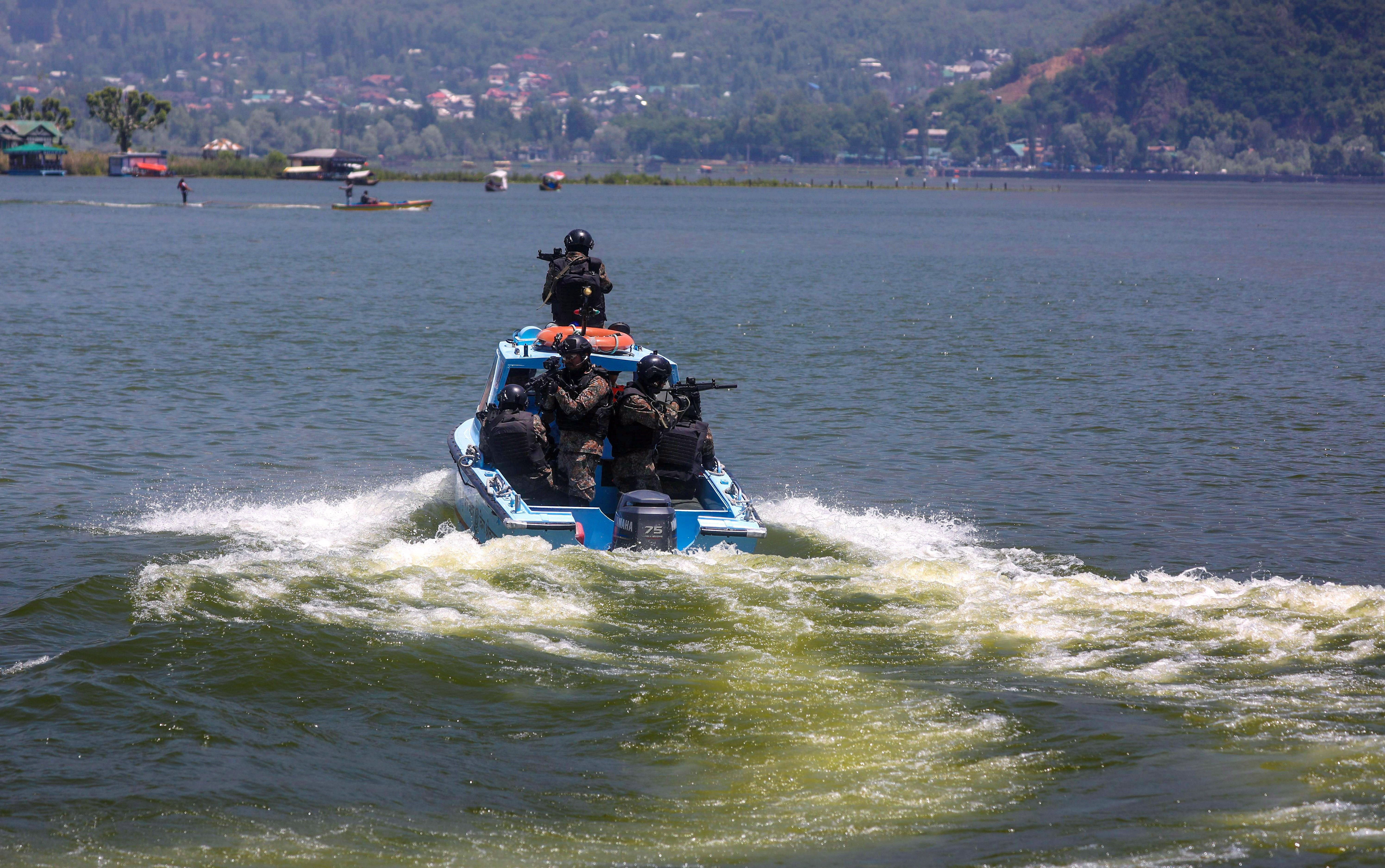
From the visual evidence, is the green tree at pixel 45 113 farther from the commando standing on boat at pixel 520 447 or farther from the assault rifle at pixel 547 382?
the commando standing on boat at pixel 520 447

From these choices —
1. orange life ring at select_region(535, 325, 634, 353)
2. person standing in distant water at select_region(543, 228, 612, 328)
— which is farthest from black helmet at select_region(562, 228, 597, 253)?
orange life ring at select_region(535, 325, 634, 353)

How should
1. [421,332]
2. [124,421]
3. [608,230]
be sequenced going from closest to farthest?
1. [124,421]
2. [421,332]
3. [608,230]

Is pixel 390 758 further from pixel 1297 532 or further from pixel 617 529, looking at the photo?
pixel 1297 532

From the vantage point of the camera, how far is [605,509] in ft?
52.2

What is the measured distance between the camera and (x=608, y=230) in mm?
89938

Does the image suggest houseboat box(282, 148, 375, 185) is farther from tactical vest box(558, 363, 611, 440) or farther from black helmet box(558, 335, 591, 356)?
tactical vest box(558, 363, 611, 440)

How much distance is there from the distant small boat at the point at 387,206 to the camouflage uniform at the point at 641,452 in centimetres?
9381

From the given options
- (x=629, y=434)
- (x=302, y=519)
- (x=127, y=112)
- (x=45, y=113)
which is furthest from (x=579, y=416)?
(x=45, y=113)

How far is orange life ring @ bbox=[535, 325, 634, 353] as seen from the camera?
1655cm

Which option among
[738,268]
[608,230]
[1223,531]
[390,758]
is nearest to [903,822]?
[390,758]

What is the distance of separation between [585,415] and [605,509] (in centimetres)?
147

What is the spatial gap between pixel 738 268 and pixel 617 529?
4818 cm

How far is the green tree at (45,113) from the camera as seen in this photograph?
16725cm

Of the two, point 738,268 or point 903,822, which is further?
point 738,268
